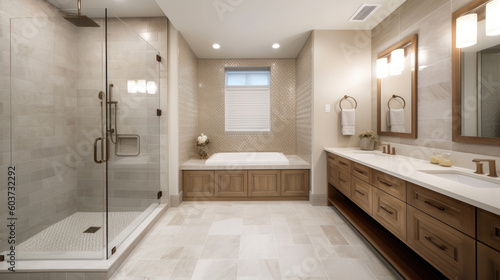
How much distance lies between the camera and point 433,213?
1.29 meters

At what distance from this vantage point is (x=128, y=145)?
2512mm

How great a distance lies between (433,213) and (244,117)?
11.5 feet

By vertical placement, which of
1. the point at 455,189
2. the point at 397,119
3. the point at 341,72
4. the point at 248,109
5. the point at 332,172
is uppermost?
the point at 341,72

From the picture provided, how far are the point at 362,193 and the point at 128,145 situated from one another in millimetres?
2594

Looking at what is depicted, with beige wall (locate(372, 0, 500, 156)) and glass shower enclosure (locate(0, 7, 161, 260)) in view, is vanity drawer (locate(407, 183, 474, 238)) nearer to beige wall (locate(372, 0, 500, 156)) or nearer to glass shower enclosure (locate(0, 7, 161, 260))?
beige wall (locate(372, 0, 500, 156))

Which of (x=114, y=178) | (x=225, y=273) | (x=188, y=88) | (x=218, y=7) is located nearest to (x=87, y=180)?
(x=114, y=178)

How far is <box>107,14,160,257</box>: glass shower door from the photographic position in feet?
7.14

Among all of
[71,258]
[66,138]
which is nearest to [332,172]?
[71,258]

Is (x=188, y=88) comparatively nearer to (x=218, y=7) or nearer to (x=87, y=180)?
(x=218, y=7)

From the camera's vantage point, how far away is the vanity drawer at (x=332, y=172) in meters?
2.92

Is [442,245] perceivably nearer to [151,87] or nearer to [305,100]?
[305,100]

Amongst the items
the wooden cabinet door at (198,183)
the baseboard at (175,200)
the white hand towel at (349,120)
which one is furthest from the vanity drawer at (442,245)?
the baseboard at (175,200)

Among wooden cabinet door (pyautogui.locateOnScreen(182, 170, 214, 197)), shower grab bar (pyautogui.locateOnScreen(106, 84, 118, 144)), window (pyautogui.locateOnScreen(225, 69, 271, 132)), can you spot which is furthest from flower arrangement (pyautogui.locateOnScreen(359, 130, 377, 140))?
shower grab bar (pyautogui.locateOnScreen(106, 84, 118, 144))

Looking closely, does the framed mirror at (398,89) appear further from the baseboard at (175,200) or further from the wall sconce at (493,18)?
the baseboard at (175,200)
